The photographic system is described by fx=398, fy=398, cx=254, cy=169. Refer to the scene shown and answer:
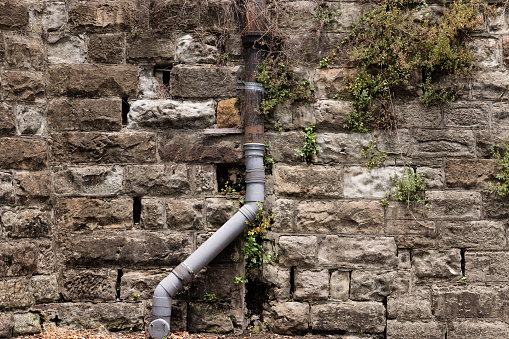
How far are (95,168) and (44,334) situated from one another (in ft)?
4.79

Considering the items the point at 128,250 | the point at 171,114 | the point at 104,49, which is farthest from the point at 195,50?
the point at 128,250

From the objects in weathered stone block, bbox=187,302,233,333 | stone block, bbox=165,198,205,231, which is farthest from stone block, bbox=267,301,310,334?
stone block, bbox=165,198,205,231

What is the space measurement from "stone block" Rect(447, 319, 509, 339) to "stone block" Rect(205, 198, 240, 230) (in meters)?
2.10

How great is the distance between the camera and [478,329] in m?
3.36

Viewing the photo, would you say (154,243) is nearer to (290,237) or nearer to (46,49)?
(290,237)

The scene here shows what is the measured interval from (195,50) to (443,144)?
7.61 feet

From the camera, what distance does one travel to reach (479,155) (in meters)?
3.45

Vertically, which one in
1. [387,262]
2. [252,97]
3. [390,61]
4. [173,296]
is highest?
[390,61]

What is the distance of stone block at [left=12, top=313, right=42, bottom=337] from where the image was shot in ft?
11.0

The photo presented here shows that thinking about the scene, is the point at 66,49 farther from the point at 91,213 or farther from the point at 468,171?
the point at 468,171

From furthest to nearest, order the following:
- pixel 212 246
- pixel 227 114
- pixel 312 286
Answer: pixel 227 114 → pixel 312 286 → pixel 212 246

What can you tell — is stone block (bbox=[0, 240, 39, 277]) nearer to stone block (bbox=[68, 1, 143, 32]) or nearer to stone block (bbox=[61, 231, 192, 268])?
stone block (bbox=[61, 231, 192, 268])

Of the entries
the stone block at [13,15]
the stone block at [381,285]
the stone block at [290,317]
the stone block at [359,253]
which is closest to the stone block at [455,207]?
the stone block at [359,253]

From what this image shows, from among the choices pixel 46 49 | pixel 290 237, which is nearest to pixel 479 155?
pixel 290 237
